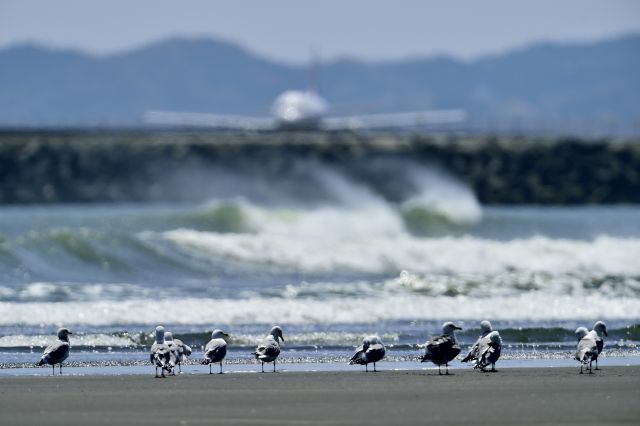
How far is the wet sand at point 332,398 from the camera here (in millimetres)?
13312

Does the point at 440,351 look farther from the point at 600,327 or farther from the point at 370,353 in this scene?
the point at 600,327

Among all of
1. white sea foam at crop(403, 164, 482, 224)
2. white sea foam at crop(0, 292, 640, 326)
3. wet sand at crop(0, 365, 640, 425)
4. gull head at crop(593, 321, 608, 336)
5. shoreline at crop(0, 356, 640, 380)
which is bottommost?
wet sand at crop(0, 365, 640, 425)

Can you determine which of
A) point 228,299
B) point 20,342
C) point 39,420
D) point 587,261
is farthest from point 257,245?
point 39,420

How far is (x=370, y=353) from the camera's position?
1706 centimetres

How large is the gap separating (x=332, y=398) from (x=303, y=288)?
45.2ft

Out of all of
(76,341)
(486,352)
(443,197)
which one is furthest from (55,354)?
(443,197)

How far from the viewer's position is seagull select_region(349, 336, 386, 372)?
17.1 metres

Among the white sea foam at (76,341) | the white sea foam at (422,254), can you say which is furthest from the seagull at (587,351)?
the white sea foam at (422,254)

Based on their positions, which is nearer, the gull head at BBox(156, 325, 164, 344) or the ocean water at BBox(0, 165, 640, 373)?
the gull head at BBox(156, 325, 164, 344)

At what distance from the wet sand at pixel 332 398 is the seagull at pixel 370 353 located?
27cm

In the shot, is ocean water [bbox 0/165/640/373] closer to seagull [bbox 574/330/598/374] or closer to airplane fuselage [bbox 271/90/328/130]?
seagull [bbox 574/330/598/374]

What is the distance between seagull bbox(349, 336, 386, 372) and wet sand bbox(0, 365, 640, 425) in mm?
275

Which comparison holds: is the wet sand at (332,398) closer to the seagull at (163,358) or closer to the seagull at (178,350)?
the seagull at (163,358)

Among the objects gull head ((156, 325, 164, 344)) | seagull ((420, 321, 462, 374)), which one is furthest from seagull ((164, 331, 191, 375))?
seagull ((420, 321, 462, 374))
